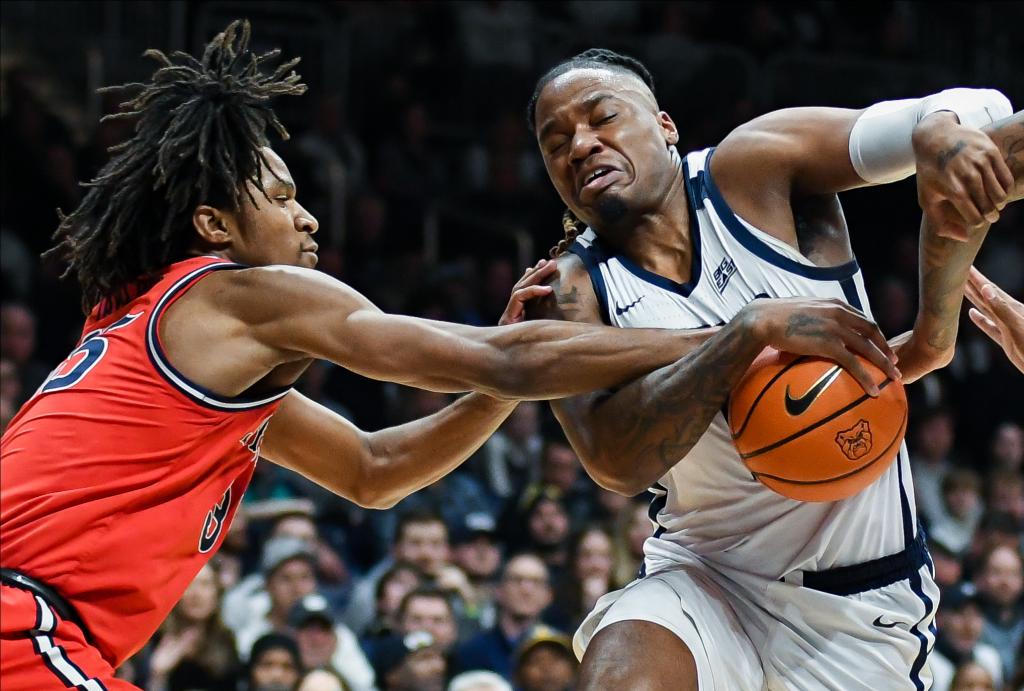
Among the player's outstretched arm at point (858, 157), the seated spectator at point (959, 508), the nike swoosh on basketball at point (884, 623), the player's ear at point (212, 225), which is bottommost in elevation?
the seated spectator at point (959, 508)

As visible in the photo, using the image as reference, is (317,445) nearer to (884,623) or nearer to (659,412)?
(659,412)

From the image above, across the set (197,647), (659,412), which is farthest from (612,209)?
(197,647)

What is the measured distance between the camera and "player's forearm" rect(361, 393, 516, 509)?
409 centimetres

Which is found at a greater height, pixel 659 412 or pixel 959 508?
pixel 659 412

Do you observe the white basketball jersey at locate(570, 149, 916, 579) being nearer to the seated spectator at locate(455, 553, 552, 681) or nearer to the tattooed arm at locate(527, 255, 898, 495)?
the tattooed arm at locate(527, 255, 898, 495)

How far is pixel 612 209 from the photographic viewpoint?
3834 mm

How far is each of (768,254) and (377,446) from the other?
135 cm

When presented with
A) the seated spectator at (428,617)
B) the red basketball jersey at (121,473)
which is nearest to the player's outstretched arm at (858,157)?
the red basketball jersey at (121,473)

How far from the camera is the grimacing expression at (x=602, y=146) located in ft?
12.6

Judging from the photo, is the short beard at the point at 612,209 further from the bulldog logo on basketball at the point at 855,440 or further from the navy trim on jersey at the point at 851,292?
the bulldog logo on basketball at the point at 855,440

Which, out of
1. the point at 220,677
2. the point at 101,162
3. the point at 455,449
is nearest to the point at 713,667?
the point at 455,449

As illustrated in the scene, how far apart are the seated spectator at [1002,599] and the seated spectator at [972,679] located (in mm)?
780

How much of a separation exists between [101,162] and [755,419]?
22.2ft

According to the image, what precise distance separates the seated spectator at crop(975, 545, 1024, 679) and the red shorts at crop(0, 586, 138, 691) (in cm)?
621
